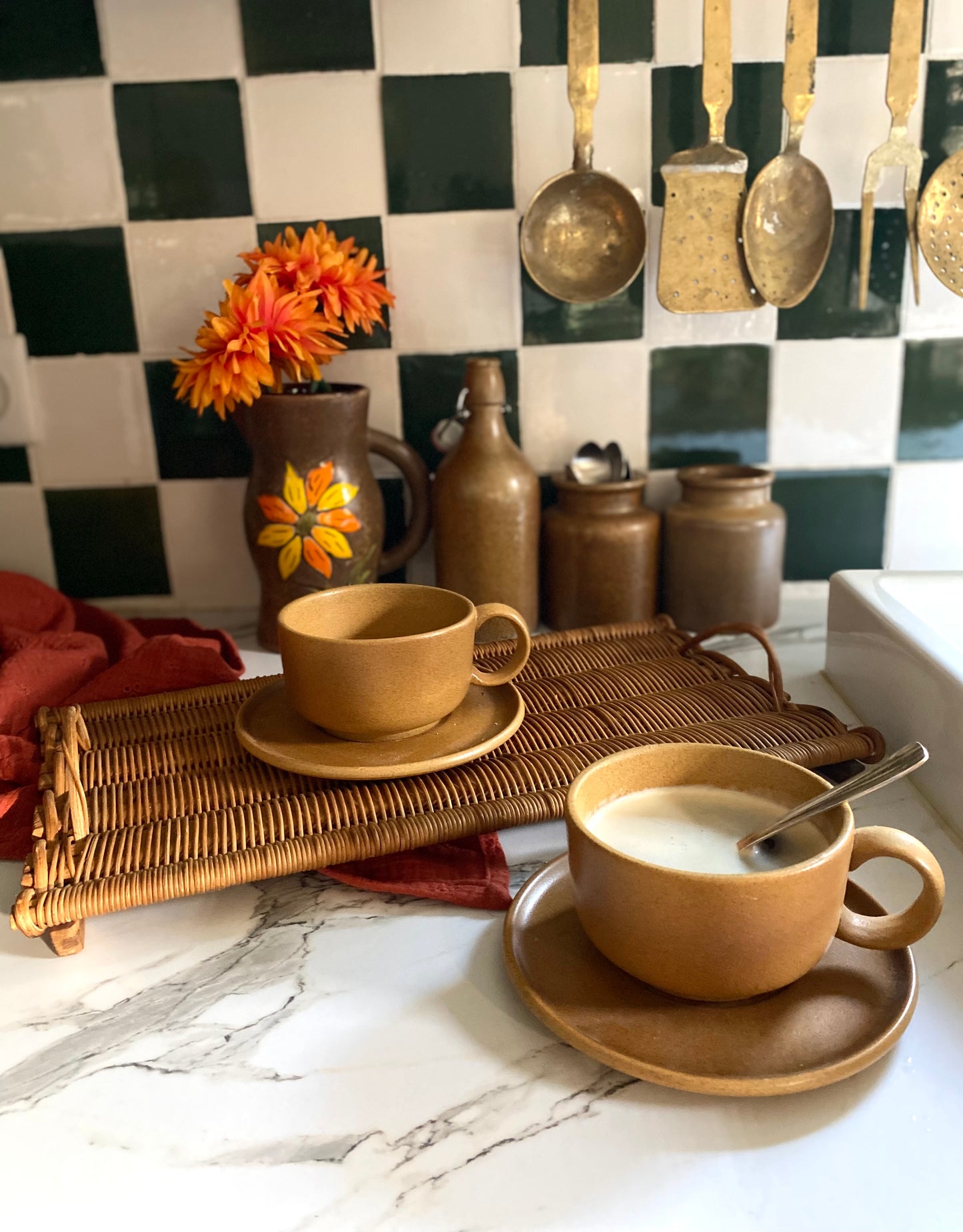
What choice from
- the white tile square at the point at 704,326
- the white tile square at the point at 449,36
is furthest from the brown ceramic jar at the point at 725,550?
the white tile square at the point at 449,36

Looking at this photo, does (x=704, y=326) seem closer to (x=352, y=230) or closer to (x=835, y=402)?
(x=835, y=402)

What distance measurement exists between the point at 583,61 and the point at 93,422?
618 mm

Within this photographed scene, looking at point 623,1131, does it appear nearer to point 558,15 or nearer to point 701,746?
point 701,746

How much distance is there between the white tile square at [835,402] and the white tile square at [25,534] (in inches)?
31.7

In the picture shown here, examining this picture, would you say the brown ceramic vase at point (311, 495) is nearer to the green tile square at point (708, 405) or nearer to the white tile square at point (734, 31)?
the green tile square at point (708, 405)

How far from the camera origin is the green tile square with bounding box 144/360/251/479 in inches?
42.4

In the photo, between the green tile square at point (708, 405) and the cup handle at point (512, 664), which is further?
the green tile square at point (708, 405)

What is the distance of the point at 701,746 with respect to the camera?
0.54m

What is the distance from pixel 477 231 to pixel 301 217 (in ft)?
0.59

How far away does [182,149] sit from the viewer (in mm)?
1015

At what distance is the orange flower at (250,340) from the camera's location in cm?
88

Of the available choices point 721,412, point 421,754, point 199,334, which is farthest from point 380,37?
point 421,754

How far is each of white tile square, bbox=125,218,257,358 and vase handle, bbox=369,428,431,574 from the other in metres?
0.22

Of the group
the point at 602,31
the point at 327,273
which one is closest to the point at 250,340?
the point at 327,273
